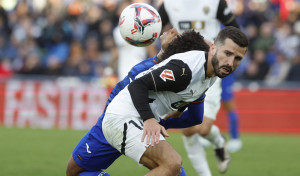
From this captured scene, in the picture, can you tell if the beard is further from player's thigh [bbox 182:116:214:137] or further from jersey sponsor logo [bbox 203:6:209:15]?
jersey sponsor logo [bbox 203:6:209:15]

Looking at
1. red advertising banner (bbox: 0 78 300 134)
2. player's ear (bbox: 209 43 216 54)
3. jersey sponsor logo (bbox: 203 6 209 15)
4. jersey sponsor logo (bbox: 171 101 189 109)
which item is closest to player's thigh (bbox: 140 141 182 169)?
jersey sponsor logo (bbox: 171 101 189 109)

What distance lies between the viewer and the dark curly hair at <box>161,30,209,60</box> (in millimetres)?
5449

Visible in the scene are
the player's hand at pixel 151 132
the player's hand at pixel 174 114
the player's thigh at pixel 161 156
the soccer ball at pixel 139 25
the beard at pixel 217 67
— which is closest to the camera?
the player's hand at pixel 151 132

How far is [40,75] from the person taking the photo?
54.6 feet

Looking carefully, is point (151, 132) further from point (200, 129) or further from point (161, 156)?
point (200, 129)

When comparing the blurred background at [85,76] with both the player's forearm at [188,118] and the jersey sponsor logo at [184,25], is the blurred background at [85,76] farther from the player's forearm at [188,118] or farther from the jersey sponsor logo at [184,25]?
the player's forearm at [188,118]

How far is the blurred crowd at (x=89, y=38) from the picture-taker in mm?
16109

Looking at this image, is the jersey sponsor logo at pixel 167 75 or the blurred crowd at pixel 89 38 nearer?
the jersey sponsor logo at pixel 167 75

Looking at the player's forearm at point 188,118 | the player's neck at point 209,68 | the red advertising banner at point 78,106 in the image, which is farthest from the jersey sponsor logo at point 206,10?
the red advertising banner at point 78,106

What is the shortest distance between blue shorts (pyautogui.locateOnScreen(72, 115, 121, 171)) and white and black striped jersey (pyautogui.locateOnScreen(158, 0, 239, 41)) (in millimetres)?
2803

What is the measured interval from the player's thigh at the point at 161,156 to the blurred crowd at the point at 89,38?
1100cm

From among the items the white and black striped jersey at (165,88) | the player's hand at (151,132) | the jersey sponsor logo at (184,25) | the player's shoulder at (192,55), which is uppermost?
the player's shoulder at (192,55)

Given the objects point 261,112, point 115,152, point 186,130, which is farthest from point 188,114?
point 261,112

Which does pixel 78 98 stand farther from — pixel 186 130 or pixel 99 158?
pixel 99 158
